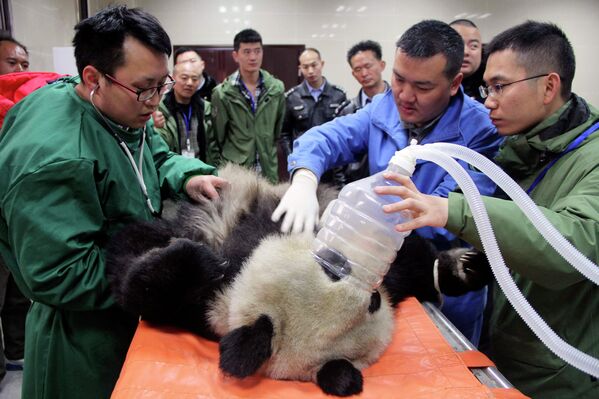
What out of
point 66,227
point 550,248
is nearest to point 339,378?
point 550,248

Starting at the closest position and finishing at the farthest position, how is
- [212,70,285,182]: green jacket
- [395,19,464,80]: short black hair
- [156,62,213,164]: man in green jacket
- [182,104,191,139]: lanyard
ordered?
[395,19,464,80]: short black hair < [156,62,213,164]: man in green jacket < [182,104,191,139]: lanyard < [212,70,285,182]: green jacket

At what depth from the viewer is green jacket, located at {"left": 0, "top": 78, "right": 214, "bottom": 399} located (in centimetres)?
113

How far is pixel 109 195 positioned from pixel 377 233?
780 millimetres

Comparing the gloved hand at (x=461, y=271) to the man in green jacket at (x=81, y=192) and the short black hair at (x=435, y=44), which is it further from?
the man in green jacket at (x=81, y=192)

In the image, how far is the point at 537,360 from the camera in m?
1.38

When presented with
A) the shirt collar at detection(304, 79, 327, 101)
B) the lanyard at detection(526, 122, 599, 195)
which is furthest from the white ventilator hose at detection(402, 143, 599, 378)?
the shirt collar at detection(304, 79, 327, 101)

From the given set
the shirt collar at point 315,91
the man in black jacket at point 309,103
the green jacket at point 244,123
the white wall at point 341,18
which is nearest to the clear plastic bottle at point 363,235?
the green jacket at point 244,123

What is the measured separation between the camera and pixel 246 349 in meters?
1.00

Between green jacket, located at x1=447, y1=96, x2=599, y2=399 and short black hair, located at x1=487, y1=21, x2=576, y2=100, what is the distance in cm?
10

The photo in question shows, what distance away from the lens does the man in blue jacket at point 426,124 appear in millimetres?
1674

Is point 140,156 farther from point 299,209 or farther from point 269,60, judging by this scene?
point 269,60

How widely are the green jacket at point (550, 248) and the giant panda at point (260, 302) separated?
360mm

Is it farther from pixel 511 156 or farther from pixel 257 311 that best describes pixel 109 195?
Answer: pixel 511 156

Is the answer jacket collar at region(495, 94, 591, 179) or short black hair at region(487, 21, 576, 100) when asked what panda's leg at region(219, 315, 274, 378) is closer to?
jacket collar at region(495, 94, 591, 179)
